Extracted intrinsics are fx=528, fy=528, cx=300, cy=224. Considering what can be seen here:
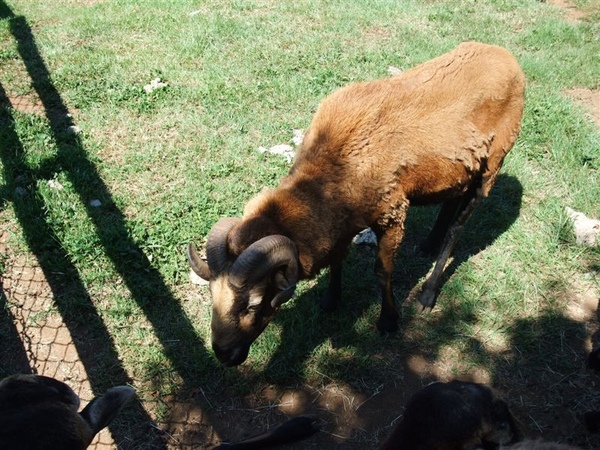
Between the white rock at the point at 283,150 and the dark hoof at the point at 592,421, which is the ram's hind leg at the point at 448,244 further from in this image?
the white rock at the point at 283,150

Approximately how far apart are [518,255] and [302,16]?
6760 mm

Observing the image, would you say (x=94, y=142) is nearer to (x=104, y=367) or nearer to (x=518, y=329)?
(x=104, y=367)

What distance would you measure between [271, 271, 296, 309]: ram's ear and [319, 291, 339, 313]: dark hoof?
135 cm

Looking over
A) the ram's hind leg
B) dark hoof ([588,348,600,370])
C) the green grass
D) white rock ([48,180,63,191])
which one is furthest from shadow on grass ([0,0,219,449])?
dark hoof ([588,348,600,370])

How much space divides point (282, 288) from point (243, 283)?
0.35 metres

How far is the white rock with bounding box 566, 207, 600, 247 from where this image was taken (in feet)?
19.1

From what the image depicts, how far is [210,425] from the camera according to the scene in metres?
4.32

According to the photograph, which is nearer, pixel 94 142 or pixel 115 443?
pixel 115 443

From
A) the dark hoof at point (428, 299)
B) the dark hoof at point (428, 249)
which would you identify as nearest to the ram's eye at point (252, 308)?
the dark hoof at point (428, 299)

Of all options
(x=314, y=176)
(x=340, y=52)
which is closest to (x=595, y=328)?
(x=314, y=176)

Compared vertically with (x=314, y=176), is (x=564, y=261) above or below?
below

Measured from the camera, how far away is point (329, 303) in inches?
204

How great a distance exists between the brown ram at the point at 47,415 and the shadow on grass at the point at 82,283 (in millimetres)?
1451

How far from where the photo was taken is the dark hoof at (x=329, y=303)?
516cm
